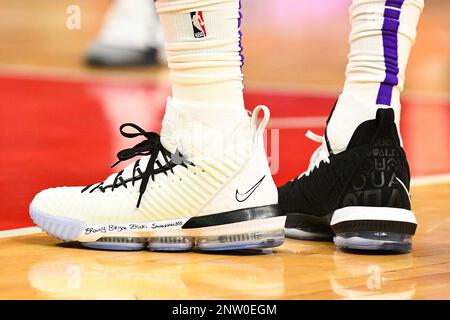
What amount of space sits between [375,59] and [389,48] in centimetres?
3

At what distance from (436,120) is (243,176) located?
2.15 meters

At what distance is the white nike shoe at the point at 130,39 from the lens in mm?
4727

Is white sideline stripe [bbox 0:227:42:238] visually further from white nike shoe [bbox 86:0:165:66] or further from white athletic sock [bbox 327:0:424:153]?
white nike shoe [bbox 86:0:165:66]

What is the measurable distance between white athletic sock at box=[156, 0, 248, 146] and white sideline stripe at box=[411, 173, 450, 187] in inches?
34.9

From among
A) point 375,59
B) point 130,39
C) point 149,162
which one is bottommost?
point 149,162

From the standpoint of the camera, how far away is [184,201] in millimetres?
1646

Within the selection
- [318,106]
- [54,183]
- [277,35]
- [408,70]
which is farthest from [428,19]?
[54,183]

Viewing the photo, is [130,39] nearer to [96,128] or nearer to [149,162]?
[96,128]

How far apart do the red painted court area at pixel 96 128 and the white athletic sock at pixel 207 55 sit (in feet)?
1.38

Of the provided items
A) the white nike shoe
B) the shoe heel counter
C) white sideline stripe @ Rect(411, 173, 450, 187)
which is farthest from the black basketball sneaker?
the white nike shoe

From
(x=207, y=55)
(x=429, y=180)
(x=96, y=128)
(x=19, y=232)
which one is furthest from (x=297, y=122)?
(x=207, y=55)

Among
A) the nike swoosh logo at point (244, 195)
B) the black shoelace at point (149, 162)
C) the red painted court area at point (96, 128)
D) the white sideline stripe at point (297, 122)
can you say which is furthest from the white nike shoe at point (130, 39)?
the nike swoosh logo at point (244, 195)

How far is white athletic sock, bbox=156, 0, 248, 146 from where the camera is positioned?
160 cm
